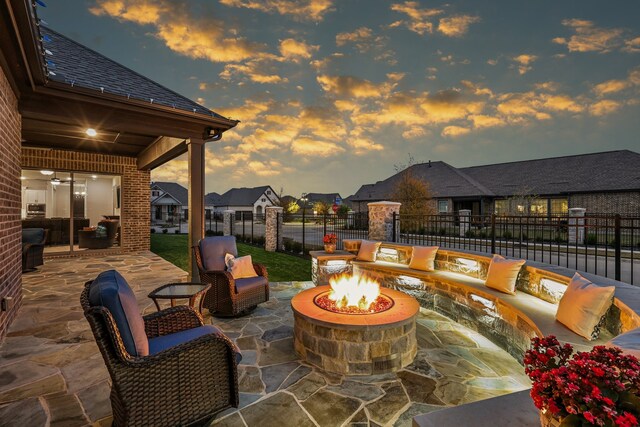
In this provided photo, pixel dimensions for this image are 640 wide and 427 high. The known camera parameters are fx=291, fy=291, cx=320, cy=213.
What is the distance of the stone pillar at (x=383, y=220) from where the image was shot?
25.8 feet

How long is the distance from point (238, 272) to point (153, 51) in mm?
7697

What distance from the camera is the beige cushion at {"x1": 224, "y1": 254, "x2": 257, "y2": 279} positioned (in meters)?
5.05

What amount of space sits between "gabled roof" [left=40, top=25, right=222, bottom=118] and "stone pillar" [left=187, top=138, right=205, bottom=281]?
79 centimetres

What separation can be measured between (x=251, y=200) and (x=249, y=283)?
48.4 meters

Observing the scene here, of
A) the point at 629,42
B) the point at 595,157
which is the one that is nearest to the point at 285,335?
the point at 629,42

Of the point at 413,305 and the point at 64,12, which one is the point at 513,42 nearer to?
the point at 413,305

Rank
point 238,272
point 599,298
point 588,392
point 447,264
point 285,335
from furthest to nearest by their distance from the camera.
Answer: point 447,264 → point 238,272 → point 285,335 → point 599,298 → point 588,392

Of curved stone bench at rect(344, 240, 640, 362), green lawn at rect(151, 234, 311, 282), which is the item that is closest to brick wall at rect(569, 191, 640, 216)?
curved stone bench at rect(344, 240, 640, 362)

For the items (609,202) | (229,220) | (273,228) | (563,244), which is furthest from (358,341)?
(609,202)

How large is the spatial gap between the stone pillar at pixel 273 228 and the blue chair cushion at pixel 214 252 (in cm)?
681

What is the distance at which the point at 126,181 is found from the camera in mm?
10633

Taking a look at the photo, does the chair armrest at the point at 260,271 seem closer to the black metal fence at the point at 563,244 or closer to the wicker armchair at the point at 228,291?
the wicker armchair at the point at 228,291

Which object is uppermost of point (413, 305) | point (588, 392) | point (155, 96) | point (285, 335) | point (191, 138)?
point (155, 96)

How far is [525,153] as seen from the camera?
2522 cm
